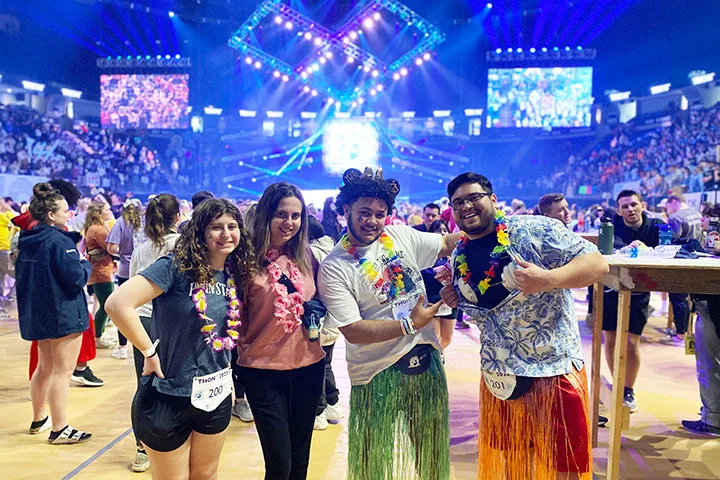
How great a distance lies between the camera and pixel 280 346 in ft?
6.53

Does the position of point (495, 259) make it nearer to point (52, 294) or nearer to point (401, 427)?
point (401, 427)

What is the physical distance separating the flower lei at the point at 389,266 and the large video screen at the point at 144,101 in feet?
69.1

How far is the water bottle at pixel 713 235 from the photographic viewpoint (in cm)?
317

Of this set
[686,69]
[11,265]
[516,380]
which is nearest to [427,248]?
[516,380]

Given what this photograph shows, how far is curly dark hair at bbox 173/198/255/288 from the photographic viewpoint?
183cm

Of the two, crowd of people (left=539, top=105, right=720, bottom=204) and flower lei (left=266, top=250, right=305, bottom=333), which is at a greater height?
crowd of people (left=539, top=105, right=720, bottom=204)

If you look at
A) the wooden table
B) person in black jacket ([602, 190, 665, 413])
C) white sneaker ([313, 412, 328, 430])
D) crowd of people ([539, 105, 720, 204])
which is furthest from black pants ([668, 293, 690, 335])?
crowd of people ([539, 105, 720, 204])

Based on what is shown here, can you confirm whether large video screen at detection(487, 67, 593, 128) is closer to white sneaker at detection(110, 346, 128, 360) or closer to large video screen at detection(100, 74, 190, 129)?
large video screen at detection(100, 74, 190, 129)

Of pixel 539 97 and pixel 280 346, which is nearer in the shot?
pixel 280 346

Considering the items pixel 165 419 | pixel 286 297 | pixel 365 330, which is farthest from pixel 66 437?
pixel 365 330

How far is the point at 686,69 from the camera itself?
64.6 ft

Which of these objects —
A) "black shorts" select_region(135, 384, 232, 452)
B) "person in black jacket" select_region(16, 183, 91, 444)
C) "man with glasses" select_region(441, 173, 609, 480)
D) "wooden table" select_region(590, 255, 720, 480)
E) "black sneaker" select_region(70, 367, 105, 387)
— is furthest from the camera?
"black sneaker" select_region(70, 367, 105, 387)

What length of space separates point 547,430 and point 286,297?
3.56 feet

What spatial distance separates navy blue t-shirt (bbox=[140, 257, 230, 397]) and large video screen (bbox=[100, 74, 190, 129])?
2107cm
